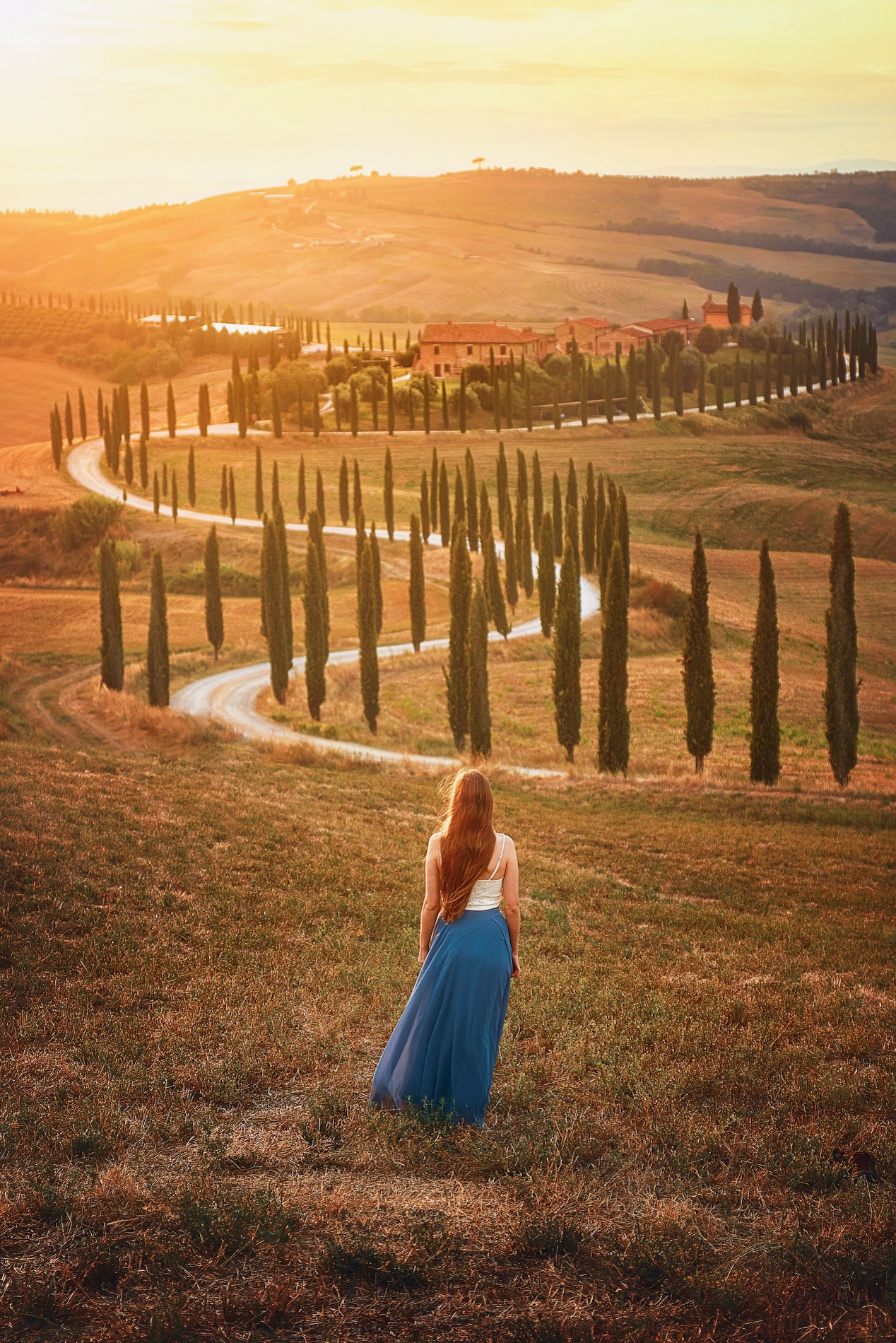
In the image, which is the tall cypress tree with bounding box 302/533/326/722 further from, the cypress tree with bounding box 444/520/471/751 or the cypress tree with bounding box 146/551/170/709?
the cypress tree with bounding box 444/520/471/751

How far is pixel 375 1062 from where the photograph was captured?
803 centimetres

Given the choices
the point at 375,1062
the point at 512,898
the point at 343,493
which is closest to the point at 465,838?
the point at 512,898

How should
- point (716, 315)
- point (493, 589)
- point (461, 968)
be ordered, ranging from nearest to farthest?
1. point (461, 968)
2. point (493, 589)
3. point (716, 315)

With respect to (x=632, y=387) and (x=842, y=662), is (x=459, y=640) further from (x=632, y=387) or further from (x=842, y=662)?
(x=632, y=387)

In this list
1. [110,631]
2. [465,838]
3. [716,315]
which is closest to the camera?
[465,838]

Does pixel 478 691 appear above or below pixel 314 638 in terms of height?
below

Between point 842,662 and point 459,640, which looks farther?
point 459,640

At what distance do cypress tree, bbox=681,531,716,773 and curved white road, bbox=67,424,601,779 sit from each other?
4.48 metres

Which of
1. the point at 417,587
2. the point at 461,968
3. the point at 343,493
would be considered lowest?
the point at 417,587

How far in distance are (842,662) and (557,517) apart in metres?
35.7

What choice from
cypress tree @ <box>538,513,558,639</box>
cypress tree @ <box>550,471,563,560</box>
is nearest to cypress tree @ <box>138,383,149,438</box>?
cypress tree @ <box>550,471,563,560</box>

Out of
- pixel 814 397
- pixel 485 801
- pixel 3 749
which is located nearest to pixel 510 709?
pixel 3 749

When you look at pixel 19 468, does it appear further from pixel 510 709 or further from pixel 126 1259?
pixel 126 1259

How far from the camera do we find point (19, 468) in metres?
80.1
